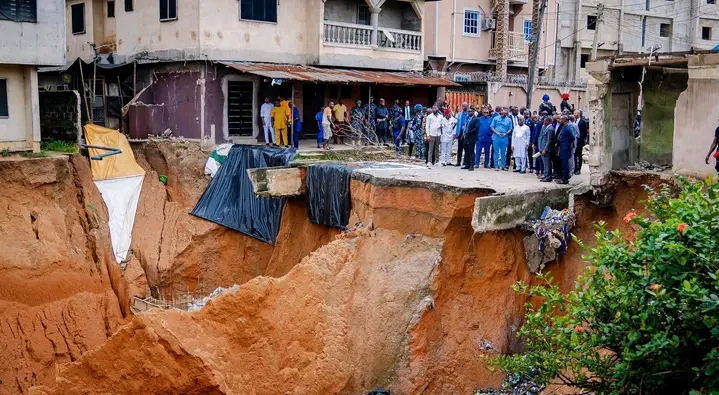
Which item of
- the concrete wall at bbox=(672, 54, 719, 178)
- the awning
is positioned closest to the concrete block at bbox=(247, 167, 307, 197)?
the awning

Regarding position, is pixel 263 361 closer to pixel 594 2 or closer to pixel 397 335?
pixel 397 335

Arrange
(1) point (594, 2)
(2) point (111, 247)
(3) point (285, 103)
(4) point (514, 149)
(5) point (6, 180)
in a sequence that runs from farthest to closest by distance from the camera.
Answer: (1) point (594, 2) → (3) point (285, 103) → (2) point (111, 247) → (5) point (6, 180) → (4) point (514, 149)

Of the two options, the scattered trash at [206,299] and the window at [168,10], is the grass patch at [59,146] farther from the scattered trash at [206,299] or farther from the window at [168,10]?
the scattered trash at [206,299]

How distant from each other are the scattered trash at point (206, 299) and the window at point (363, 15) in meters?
12.4

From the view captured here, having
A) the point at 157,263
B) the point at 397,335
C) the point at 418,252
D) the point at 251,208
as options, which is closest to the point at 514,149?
the point at 418,252

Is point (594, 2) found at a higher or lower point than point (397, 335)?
higher

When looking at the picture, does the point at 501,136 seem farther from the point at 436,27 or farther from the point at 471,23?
the point at 471,23

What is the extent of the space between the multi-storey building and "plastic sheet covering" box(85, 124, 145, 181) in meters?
1.83

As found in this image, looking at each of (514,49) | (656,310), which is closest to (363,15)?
(514,49)

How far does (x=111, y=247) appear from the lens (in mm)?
23156

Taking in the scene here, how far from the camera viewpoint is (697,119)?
15.4 metres

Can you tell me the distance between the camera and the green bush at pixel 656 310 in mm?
8070

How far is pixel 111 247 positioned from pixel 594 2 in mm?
28444

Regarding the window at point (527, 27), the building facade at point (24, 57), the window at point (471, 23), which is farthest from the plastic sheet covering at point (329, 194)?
the window at point (527, 27)
